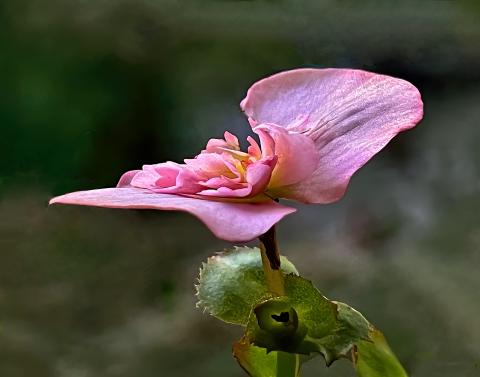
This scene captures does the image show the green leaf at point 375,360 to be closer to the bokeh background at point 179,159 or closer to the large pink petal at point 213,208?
the large pink petal at point 213,208

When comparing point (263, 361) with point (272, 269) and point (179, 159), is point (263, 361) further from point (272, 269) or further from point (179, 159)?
point (179, 159)

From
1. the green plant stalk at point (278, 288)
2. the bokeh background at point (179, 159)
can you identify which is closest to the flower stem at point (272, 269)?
the green plant stalk at point (278, 288)

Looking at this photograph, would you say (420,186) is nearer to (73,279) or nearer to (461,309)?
(461,309)

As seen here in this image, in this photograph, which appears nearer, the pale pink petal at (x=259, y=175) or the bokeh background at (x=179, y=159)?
the pale pink petal at (x=259, y=175)

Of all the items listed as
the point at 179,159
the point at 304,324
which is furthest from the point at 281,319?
the point at 179,159

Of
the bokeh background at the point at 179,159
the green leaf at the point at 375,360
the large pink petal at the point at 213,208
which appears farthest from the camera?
the bokeh background at the point at 179,159

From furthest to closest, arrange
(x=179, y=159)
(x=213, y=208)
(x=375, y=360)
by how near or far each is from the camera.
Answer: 1. (x=179, y=159)
2. (x=375, y=360)
3. (x=213, y=208)
